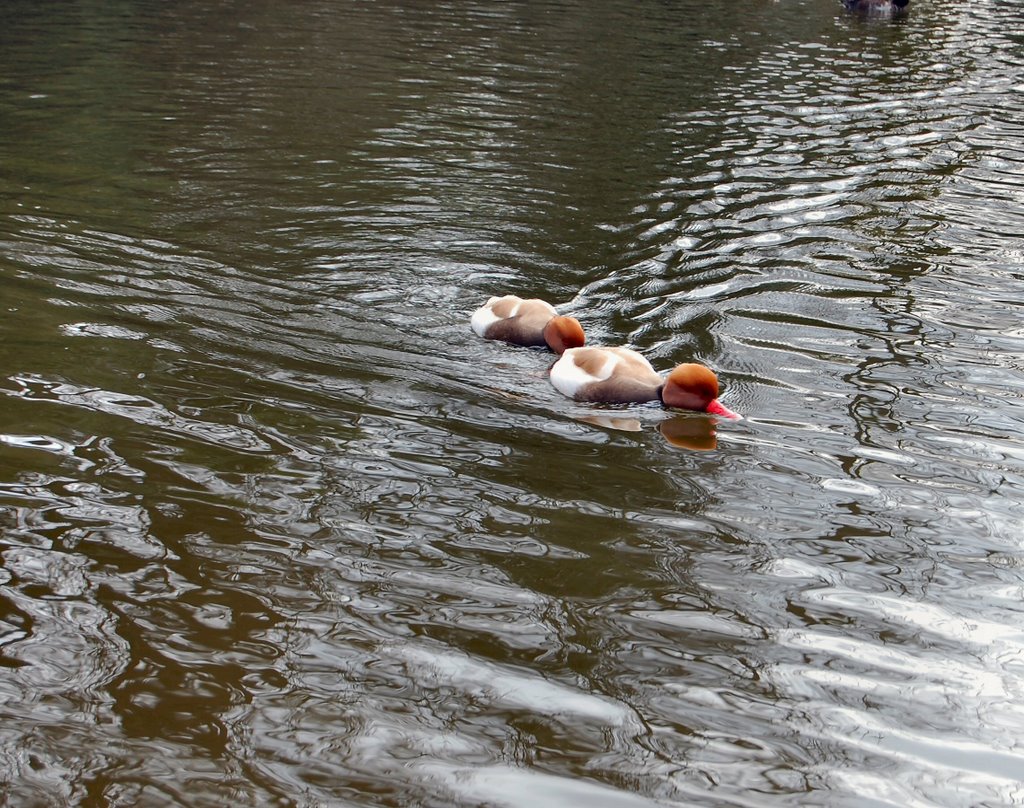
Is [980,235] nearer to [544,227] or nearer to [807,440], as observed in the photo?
[544,227]

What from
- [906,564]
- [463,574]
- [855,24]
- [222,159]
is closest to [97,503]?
[463,574]

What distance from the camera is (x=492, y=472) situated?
5.91 meters

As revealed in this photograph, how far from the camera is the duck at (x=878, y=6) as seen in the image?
27.1 m

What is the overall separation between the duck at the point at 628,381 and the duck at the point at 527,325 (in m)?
0.31

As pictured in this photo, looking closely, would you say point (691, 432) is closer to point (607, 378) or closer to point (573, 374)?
point (607, 378)

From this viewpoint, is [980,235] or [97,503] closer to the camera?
[97,503]

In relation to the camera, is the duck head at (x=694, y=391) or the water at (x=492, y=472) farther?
the duck head at (x=694, y=391)

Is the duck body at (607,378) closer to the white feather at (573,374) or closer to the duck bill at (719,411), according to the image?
the white feather at (573,374)

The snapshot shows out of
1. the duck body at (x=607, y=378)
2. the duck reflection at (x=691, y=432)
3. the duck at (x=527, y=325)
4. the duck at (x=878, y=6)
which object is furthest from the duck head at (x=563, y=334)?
the duck at (x=878, y=6)

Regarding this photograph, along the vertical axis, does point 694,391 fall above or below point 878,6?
below

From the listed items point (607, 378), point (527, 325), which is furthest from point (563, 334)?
point (607, 378)

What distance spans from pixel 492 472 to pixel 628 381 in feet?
5.18

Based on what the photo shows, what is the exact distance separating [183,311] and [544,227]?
382cm

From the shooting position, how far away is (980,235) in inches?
419
